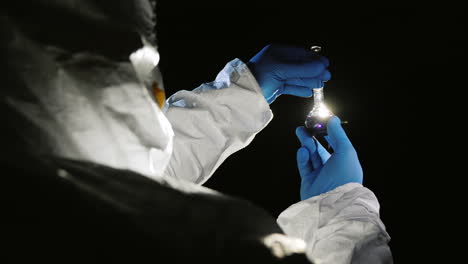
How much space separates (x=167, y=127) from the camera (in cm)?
49

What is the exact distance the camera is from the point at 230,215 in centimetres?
37

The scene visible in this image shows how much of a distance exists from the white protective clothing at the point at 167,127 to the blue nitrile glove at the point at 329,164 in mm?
205

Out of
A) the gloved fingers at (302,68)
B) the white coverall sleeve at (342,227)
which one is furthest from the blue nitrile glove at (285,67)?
the white coverall sleeve at (342,227)

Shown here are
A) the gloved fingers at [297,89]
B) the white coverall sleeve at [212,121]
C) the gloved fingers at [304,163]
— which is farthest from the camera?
the gloved fingers at [304,163]

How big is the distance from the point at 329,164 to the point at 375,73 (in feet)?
3.37

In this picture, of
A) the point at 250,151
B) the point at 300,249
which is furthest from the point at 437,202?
the point at 300,249

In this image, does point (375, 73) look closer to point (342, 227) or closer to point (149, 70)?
point (342, 227)

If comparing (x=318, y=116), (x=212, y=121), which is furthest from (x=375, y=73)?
(x=212, y=121)

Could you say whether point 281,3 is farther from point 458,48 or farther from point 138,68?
point 138,68

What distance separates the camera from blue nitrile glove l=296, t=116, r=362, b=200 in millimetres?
1077

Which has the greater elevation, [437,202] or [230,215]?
[230,215]

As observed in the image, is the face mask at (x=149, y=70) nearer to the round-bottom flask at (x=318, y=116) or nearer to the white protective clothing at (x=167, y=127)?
the white protective clothing at (x=167, y=127)

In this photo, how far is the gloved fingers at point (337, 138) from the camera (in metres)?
1.15

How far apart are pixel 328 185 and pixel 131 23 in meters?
0.83
